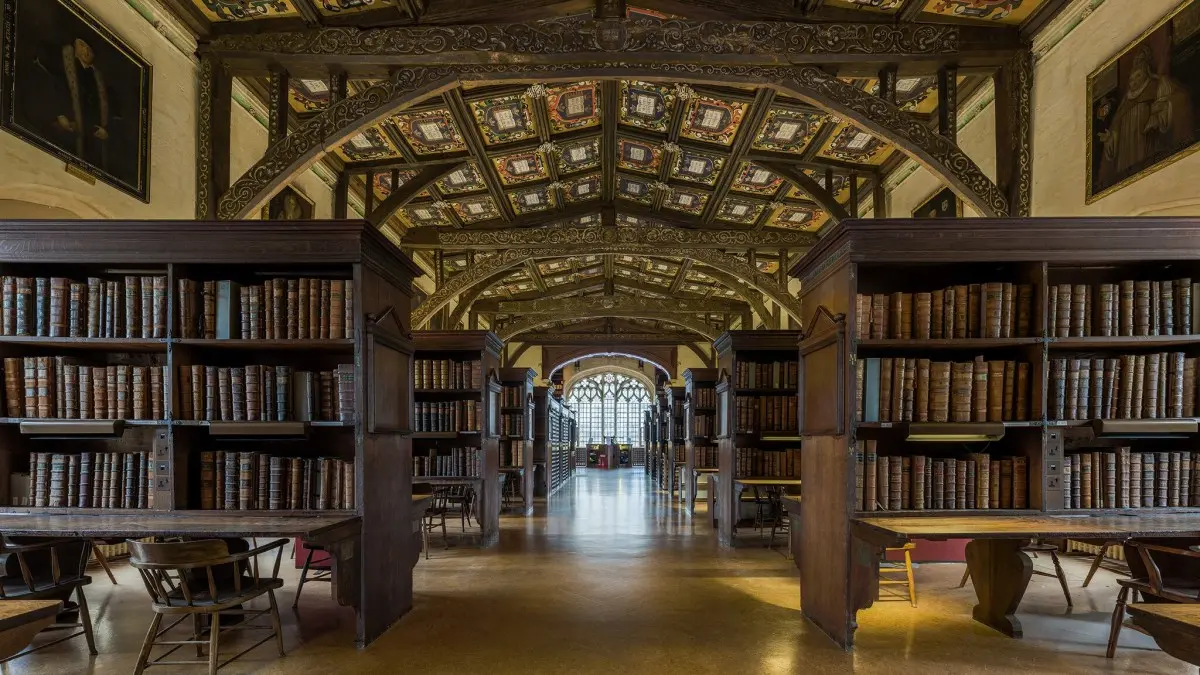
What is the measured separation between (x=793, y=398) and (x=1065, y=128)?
3521mm

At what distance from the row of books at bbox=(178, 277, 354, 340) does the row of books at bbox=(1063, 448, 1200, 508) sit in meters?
4.30

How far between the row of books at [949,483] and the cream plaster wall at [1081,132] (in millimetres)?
2609

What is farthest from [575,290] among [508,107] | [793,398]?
[793,398]

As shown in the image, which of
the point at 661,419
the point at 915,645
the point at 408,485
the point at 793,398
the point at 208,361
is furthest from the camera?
the point at 661,419

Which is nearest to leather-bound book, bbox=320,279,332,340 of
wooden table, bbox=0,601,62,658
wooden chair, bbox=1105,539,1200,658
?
wooden table, bbox=0,601,62,658

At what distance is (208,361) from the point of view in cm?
456

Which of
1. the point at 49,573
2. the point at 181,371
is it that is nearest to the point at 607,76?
the point at 181,371

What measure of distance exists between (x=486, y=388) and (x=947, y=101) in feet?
17.8

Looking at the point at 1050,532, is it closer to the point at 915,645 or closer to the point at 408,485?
the point at 915,645

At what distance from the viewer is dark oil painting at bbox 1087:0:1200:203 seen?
5035 millimetres

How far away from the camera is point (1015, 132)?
6.22 m

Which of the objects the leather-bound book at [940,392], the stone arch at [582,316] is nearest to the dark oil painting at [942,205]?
the leather-bound book at [940,392]

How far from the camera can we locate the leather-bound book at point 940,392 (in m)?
Result: 4.12

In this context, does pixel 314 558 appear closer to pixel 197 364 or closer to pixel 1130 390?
pixel 197 364
